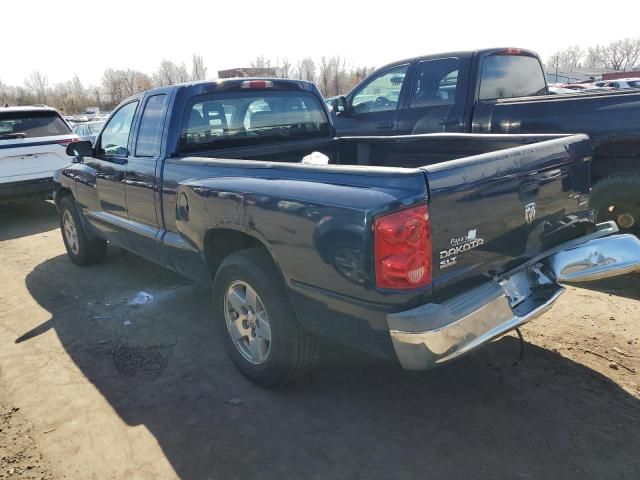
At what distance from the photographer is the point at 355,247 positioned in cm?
236

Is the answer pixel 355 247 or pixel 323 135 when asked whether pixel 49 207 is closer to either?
pixel 323 135

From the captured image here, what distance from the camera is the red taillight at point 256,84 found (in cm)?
426

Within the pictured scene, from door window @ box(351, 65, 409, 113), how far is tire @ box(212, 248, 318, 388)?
164 inches

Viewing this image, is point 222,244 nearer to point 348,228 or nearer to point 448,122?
point 348,228

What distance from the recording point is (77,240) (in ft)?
19.2

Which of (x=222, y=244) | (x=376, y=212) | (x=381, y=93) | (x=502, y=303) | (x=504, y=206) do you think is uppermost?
(x=381, y=93)

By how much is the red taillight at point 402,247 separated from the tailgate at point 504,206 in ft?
0.23

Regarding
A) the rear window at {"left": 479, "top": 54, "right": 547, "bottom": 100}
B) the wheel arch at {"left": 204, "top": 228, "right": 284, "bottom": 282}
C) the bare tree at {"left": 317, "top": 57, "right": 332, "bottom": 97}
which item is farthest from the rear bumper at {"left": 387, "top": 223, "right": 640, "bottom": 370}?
the bare tree at {"left": 317, "top": 57, "right": 332, "bottom": 97}

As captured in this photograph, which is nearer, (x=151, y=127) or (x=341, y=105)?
(x=151, y=127)

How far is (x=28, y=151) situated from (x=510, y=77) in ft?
23.8

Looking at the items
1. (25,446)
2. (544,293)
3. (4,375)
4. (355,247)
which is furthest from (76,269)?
(544,293)

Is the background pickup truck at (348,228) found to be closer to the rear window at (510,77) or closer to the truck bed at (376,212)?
the truck bed at (376,212)

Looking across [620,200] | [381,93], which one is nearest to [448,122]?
[381,93]

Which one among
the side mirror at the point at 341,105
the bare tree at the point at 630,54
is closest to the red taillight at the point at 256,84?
the side mirror at the point at 341,105
